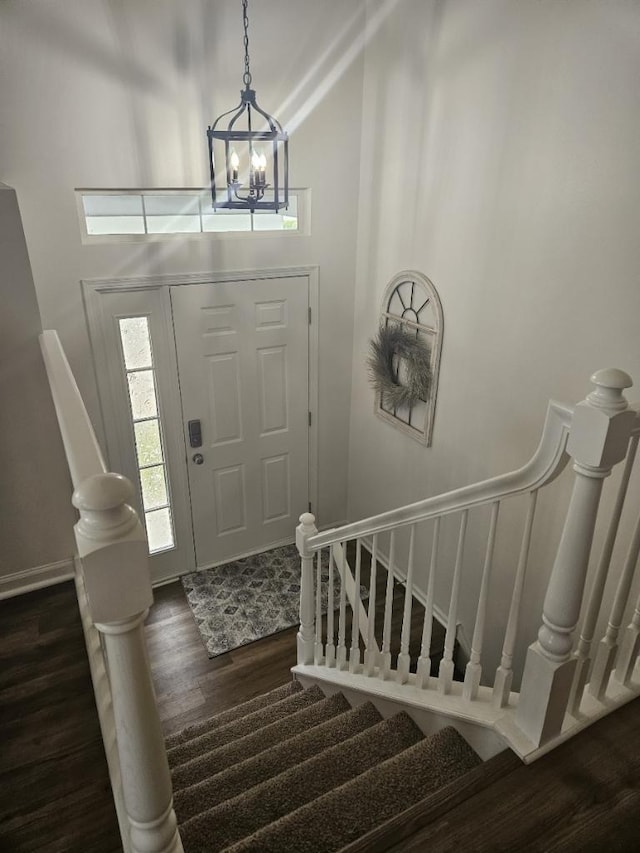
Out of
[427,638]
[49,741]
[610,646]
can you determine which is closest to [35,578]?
[49,741]

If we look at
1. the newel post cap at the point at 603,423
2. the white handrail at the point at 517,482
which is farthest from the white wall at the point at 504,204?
the newel post cap at the point at 603,423

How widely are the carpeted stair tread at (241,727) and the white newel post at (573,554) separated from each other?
1298 mm

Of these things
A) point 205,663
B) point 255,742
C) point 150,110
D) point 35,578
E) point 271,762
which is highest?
point 150,110

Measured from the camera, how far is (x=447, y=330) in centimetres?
328

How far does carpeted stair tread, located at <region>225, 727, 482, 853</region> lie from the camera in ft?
4.98

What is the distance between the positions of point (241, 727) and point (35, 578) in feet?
3.57

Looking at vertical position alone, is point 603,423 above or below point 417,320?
above

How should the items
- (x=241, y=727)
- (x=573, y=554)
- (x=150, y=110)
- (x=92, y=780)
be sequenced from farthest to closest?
(x=150, y=110) → (x=241, y=727) → (x=92, y=780) → (x=573, y=554)

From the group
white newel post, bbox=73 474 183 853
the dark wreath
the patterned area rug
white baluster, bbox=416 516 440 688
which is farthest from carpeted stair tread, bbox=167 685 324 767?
the dark wreath

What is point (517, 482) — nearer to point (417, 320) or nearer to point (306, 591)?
point (306, 591)

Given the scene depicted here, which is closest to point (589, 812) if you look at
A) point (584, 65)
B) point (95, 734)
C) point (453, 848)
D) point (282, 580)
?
point (453, 848)

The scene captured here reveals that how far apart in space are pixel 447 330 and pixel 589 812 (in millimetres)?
2416

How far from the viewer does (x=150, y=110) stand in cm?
310

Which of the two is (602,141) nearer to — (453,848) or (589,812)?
(589,812)
